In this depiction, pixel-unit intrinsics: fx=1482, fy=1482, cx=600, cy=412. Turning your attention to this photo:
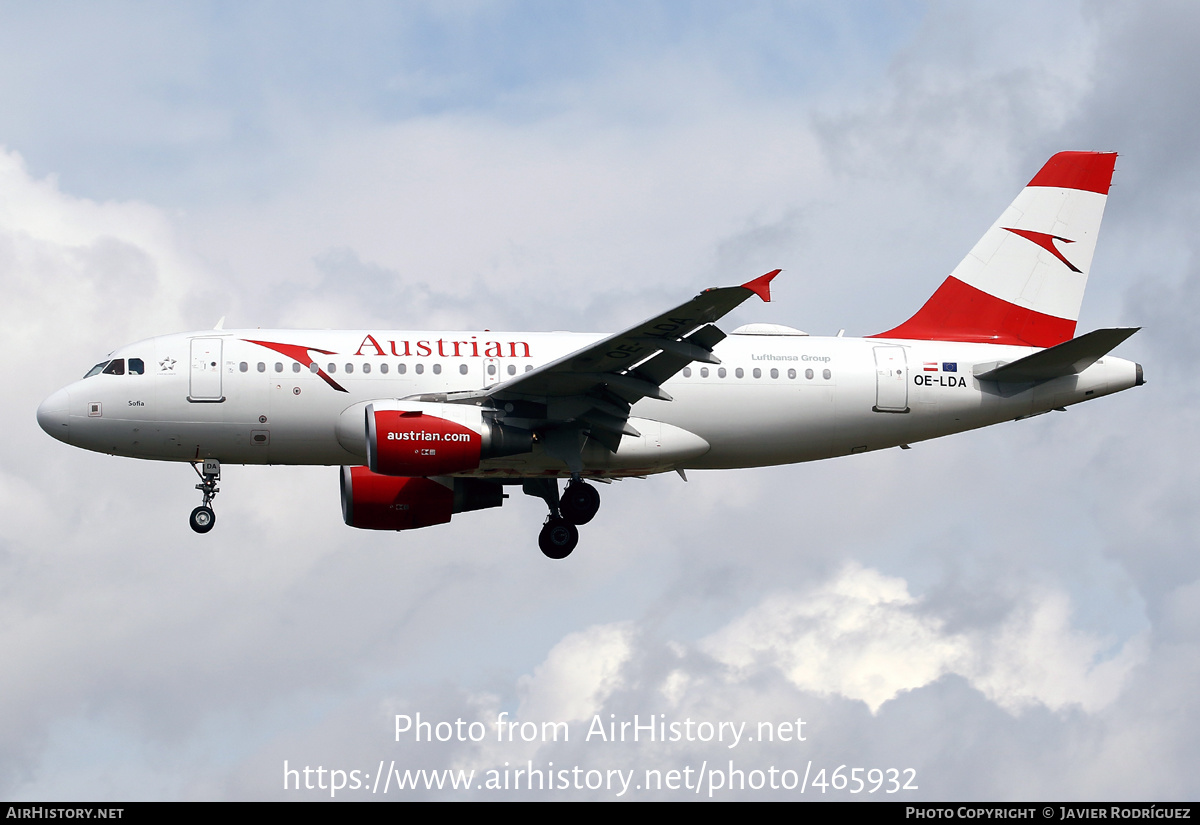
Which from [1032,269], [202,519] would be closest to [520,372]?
[202,519]

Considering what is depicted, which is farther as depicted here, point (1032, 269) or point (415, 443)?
point (1032, 269)

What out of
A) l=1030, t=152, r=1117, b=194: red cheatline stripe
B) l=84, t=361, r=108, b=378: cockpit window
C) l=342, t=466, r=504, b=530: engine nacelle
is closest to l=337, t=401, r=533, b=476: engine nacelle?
l=342, t=466, r=504, b=530: engine nacelle

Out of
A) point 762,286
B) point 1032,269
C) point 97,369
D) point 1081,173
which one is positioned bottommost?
point 762,286

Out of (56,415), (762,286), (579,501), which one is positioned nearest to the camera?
(762,286)

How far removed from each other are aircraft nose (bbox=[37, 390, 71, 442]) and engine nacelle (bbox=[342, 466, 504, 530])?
673 centimetres

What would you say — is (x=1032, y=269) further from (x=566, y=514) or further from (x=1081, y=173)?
(x=566, y=514)

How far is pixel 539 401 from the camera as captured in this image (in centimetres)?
3278

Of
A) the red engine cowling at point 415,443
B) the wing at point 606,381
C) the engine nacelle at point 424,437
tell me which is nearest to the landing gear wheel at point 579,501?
the wing at point 606,381

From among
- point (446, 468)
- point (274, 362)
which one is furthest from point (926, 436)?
point (274, 362)

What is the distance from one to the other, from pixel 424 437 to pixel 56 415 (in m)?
8.80

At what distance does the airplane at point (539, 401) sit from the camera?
32250 millimetres

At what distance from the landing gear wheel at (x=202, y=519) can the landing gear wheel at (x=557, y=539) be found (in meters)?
7.74

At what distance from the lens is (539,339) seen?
35.0 meters

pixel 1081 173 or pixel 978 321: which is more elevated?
pixel 1081 173
